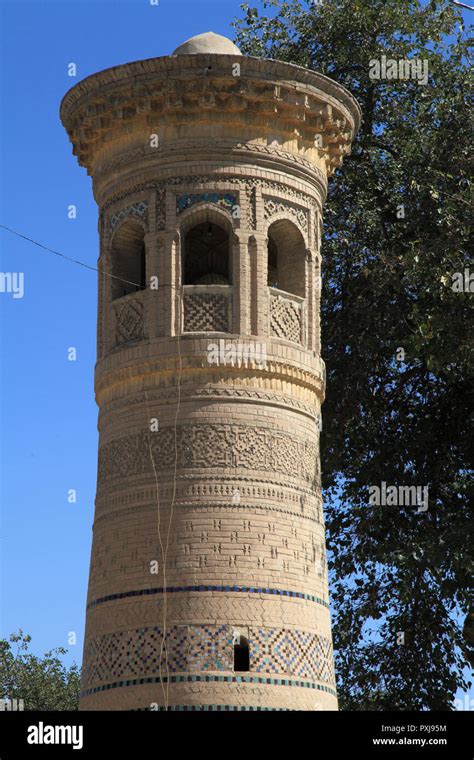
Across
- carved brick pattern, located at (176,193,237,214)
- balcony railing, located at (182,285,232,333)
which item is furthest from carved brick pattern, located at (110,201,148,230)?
balcony railing, located at (182,285,232,333)

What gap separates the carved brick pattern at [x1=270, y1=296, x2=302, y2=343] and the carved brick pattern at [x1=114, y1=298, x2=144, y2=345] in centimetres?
129

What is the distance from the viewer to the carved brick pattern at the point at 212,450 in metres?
14.8

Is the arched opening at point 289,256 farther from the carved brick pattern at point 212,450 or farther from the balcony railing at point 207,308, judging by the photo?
the carved brick pattern at point 212,450

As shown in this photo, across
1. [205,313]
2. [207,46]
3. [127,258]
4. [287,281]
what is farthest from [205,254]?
[207,46]

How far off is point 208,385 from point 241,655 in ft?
8.40

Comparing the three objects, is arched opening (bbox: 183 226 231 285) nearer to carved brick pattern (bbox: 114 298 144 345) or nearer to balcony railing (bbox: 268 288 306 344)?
balcony railing (bbox: 268 288 306 344)

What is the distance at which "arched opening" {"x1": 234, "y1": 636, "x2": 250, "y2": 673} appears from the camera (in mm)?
14250

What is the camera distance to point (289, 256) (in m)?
16.2

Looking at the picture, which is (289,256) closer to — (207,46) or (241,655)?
(207,46)

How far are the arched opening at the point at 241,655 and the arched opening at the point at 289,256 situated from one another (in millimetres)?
3695
